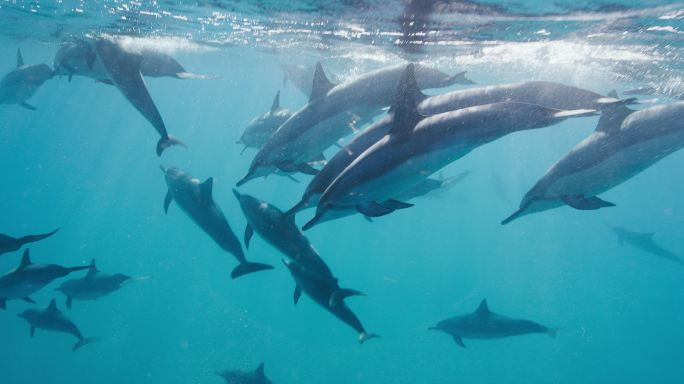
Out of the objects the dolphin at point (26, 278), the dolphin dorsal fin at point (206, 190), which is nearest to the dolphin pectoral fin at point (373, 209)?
the dolphin dorsal fin at point (206, 190)

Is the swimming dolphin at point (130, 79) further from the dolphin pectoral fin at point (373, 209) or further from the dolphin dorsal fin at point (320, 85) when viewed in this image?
the dolphin pectoral fin at point (373, 209)

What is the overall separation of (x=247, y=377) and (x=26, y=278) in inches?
219

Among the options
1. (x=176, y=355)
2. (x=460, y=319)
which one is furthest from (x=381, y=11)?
(x=176, y=355)

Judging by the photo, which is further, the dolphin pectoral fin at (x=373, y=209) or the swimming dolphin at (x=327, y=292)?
the swimming dolphin at (x=327, y=292)

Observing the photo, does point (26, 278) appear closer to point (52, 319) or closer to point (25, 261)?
point (25, 261)

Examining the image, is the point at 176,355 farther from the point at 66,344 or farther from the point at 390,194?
the point at 390,194

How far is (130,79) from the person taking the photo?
548 cm

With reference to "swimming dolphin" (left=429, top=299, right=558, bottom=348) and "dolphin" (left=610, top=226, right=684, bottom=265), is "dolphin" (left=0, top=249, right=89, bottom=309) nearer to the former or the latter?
"swimming dolphin" (left=429, top=299, right=558, bottom=348)

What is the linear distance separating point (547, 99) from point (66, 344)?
Answer: 34664 mm

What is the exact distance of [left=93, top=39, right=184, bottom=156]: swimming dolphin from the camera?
17.7 feet

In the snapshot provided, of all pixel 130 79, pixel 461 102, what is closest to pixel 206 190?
pixel 130 79

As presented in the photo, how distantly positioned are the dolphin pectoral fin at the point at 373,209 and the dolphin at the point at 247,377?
851 cm

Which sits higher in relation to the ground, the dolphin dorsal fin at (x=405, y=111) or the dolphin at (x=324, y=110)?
the dolphin dorsal fin at (x=405, y=111)

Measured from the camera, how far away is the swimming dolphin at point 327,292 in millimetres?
5332
